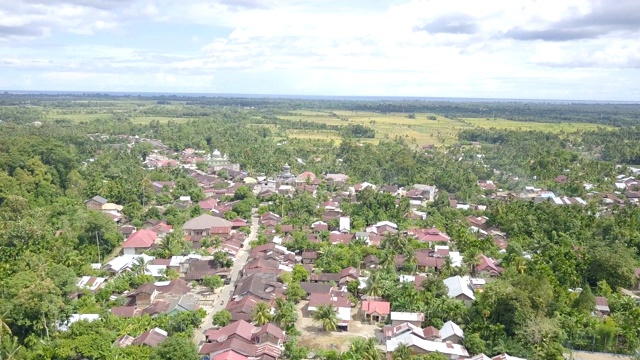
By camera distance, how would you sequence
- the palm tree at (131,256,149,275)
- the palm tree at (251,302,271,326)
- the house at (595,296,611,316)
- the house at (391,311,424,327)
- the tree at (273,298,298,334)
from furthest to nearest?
the palm tree at (131,256,149,275)
the house at (595,296,611,316)
the house at (391,311,424,327)
the tree at (273,298,298,334)
the palm tree at (251,302,271,326)

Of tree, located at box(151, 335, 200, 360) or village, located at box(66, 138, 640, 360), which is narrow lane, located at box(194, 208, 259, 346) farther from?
tree, located at box(151, 335, 200, 360)

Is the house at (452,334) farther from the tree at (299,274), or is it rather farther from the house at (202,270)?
the house at (202,270)

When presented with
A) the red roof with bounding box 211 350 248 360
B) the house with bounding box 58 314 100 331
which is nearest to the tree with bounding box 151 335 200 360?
the red roof with bounding box 211 350 248 360

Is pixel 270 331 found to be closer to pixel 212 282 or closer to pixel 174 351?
pixel 174 351

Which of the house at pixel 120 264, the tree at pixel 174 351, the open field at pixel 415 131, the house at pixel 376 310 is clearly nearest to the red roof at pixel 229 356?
the tree at pixel 174 351

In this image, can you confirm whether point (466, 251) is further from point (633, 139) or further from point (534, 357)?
point (633, 139)

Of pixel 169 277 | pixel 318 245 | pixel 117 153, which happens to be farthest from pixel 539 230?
pixel 117 153

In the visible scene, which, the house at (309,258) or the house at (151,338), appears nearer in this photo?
the house at (151,338)
